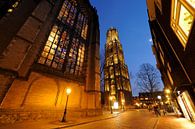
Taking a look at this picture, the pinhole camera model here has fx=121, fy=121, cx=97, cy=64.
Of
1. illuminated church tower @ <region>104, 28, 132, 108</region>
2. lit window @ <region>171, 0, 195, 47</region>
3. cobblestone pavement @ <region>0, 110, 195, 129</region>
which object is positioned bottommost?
cobblestone pavement @ <region>0, 110, 195, 129</region>

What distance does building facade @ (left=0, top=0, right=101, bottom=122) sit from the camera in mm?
9914

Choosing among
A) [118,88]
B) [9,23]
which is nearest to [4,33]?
[9,23]

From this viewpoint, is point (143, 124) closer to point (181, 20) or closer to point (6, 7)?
point (181, 20)

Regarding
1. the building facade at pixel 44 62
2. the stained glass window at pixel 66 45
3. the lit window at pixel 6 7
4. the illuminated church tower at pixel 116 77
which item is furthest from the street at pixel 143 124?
the illuminated church tower at pixel 116 77

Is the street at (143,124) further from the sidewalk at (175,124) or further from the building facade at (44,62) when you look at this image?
the building facade at (44,62)

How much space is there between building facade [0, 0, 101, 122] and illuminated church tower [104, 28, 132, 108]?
120 ft

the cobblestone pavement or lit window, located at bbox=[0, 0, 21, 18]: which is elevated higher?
lit window, located at bbox=[0, 0, 21, 18]

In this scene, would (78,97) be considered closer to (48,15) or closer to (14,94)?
(14,94)

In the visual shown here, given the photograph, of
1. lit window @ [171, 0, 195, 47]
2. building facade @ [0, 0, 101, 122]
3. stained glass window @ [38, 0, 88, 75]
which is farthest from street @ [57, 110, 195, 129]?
stained glass window @ [38, 0, 88, 75]

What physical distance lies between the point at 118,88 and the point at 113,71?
33.2 ft

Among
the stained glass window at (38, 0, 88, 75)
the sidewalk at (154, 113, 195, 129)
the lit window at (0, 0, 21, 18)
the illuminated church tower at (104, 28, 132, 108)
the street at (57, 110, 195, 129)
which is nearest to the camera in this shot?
the sidewalk at (154, 113, 195, 129)

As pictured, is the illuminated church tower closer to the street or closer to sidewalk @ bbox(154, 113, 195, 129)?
the street

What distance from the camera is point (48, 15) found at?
587 inches

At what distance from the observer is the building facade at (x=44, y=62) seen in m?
9.91
